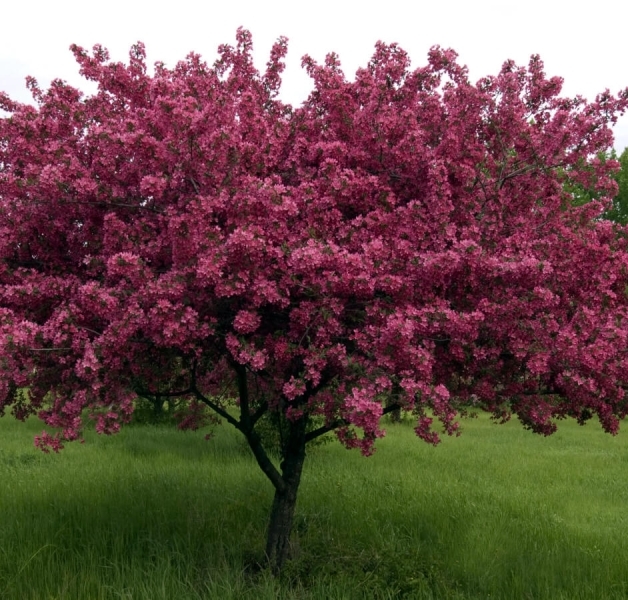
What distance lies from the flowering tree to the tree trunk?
979mm

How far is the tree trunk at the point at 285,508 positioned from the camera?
26.9 feet

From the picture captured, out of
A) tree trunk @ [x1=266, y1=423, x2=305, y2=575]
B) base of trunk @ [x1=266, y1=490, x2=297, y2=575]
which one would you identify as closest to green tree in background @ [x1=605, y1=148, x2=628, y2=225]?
tree trunk @ [x1=266, y1=423, x2=305, y2=575]

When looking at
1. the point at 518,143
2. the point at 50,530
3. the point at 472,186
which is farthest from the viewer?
the point at 50,530

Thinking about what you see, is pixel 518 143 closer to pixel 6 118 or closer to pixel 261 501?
pixel 6 118

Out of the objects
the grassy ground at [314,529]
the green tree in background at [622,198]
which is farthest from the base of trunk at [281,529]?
the green tree in background at [622,198]

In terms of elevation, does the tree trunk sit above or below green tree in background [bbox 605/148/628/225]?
below

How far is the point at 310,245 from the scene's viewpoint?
18.9ft

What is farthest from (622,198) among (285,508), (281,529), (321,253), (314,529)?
→ (321,253)

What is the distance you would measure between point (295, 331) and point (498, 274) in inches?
82.5

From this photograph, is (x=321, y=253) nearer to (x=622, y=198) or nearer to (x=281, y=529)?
(x=281, y=529)

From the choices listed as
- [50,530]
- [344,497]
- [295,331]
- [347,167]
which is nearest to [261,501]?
[344,497]

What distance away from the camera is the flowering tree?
5844mm

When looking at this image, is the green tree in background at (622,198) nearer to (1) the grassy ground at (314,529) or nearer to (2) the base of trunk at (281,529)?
(1) the grassy ground at (314,529)

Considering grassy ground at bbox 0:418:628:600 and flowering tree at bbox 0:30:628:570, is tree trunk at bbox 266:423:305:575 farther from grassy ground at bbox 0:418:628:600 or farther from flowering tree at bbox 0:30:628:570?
flowering tree at bbox 0:30:628:570
